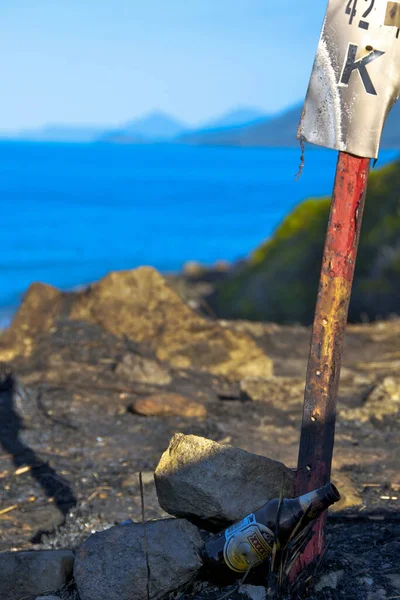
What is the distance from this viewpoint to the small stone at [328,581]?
12.6 ft

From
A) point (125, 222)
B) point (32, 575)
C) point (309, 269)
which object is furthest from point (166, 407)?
point (125, 222)

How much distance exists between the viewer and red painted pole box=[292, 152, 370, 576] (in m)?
3.65

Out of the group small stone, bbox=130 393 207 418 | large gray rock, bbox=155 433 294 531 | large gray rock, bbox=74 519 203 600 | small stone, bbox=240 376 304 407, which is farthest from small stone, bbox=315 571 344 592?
small stone, bbox=240 376 304 407

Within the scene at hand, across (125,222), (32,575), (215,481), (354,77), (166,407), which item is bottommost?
(32,575)

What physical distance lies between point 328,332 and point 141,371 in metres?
5.11

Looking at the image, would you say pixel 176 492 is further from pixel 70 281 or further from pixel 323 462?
pixel 70 281

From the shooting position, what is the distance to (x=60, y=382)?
8555 mm

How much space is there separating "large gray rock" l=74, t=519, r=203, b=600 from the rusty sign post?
0.53 meters

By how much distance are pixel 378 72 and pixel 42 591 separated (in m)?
3.01

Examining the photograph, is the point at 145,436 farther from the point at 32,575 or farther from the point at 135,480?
the point at 32,575

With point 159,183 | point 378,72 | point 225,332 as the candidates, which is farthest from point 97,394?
point 159,183

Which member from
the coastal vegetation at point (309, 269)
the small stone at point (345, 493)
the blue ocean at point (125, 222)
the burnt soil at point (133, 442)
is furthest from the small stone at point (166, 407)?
the blue ocean at point (125, 222)

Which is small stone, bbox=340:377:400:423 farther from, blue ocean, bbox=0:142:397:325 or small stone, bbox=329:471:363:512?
blue ocean, bbox=0:142:397:325

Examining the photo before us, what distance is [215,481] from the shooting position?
162 inches
